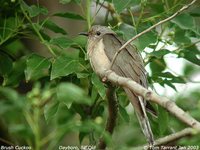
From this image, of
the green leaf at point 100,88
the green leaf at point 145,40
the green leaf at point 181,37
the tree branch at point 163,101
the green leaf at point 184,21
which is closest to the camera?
the tree branch at point 163,101

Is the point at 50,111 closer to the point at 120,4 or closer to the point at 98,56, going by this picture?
the point at 98,56

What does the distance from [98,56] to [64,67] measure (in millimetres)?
496

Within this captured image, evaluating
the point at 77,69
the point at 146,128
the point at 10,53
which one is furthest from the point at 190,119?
the point at 10,53

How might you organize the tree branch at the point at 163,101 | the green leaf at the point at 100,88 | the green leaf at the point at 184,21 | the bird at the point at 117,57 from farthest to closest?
1. the bird at the point at 117,57
2. the green leaf at the point at 184,21
3. the green leaf at the point at 100,88
4. the tree branch at the point at 163,101

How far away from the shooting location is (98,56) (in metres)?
5.26

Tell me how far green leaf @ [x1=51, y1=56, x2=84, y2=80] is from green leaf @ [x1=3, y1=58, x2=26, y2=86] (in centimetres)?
65

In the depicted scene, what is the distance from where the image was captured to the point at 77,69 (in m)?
4.96

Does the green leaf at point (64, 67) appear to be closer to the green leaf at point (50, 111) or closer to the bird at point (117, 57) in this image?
the bird at point (117, 57)

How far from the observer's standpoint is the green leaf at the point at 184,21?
4.95m

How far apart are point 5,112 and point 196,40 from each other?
3.29m

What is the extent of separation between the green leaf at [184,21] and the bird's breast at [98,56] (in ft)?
2.19

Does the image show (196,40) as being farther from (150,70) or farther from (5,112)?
(5,112)

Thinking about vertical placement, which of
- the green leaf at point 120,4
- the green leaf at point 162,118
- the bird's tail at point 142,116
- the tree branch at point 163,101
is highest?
the green leaf at point 120,4

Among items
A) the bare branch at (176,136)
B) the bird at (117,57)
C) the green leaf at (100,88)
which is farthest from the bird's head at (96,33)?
the bare branch at (176,136)
